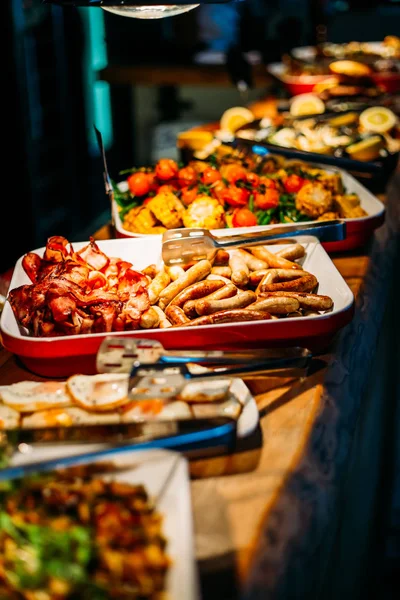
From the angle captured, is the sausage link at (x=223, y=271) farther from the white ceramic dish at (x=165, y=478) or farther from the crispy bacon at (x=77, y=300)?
the white ceramic dish at (x=165, y=478)

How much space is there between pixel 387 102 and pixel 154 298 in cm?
304

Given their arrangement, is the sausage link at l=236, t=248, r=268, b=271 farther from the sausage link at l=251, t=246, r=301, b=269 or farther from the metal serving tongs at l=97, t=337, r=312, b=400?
the metal serving tongs at l=97, t=337, r=312, b=400

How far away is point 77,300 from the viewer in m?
1.39

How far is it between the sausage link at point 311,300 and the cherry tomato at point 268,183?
0.74m

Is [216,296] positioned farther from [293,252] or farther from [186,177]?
[186,177]

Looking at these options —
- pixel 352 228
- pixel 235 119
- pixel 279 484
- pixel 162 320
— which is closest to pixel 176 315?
pixel 162 320

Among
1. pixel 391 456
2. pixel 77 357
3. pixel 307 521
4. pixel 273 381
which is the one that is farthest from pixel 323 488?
pixel 391 456

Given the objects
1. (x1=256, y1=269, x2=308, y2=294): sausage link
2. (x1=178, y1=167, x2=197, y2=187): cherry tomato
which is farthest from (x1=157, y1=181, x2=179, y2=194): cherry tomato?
(x1=256, y1=269, x2=308, y2=294): sausage link

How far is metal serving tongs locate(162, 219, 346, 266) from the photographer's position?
1637 millimetres

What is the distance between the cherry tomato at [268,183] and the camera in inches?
82.6

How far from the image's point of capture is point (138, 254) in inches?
70.6

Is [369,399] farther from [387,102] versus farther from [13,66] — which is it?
[13,66]

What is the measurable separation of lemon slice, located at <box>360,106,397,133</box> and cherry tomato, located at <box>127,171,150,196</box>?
1.63 meters

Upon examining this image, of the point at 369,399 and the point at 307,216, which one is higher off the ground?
the point at 307,216
